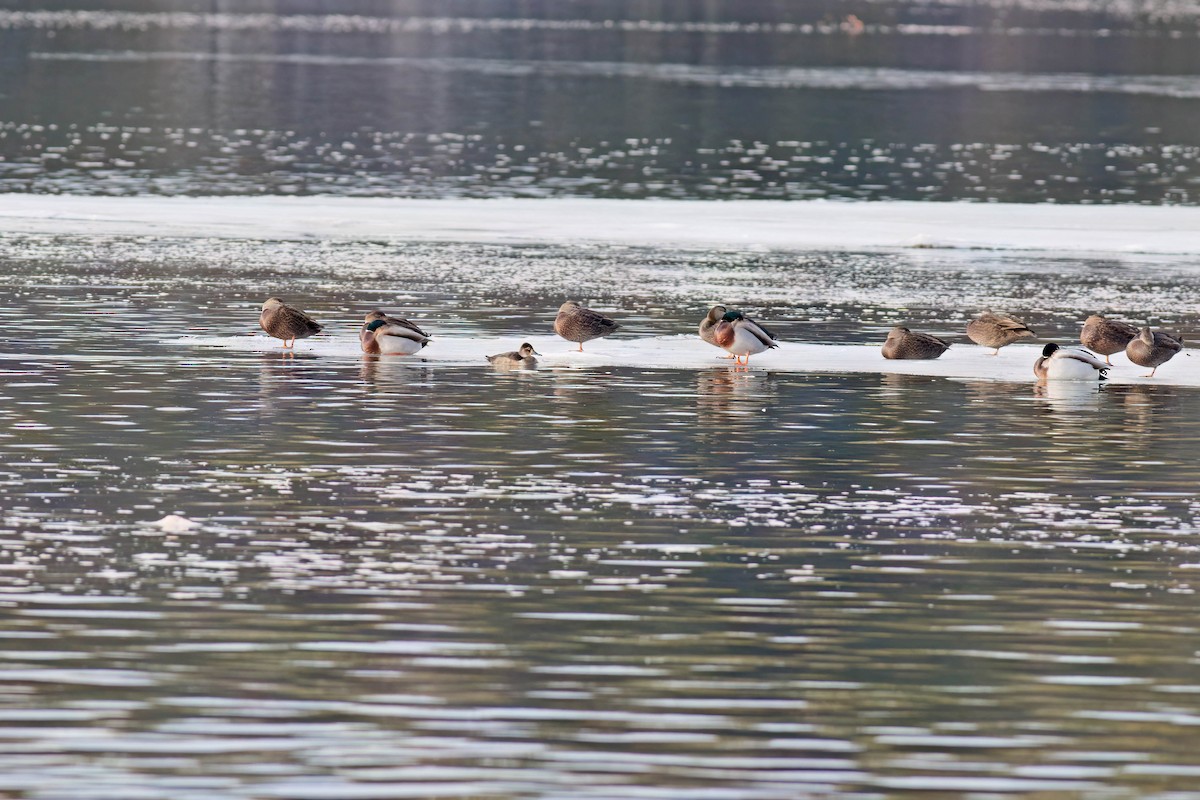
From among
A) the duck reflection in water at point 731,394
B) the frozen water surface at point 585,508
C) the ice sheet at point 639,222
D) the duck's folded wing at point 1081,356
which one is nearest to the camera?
the frozen water surface at point 585,508

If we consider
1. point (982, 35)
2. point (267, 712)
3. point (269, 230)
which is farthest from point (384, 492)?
point (982, 35)

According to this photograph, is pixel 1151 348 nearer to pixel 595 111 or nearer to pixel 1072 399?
pixel 1072 399

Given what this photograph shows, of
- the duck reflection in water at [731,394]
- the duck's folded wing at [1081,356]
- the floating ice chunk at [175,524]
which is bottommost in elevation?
the floating ice chunk at [175,524]

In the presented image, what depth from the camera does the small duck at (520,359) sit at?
67.1 feet

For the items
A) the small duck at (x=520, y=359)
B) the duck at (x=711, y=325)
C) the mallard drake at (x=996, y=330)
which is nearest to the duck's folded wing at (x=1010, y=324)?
the mallard drake at (x=996, y=330)

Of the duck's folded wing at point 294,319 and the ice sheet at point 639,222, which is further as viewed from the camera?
the ice sheet at point 639,222

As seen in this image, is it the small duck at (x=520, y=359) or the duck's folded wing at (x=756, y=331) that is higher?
the duck's folded wing at (x=756, y=331)

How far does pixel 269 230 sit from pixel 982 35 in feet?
305

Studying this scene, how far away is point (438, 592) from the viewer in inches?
449

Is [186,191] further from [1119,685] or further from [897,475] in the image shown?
[1119,685]

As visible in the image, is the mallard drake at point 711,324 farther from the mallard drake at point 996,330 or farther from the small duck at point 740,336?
the mallard drake at point 996,330

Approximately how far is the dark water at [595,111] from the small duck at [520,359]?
22472 mm

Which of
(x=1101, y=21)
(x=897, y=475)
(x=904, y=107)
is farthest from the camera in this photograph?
(x=1101, y=21)

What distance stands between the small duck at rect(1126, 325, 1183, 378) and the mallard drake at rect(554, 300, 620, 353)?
4.87m
